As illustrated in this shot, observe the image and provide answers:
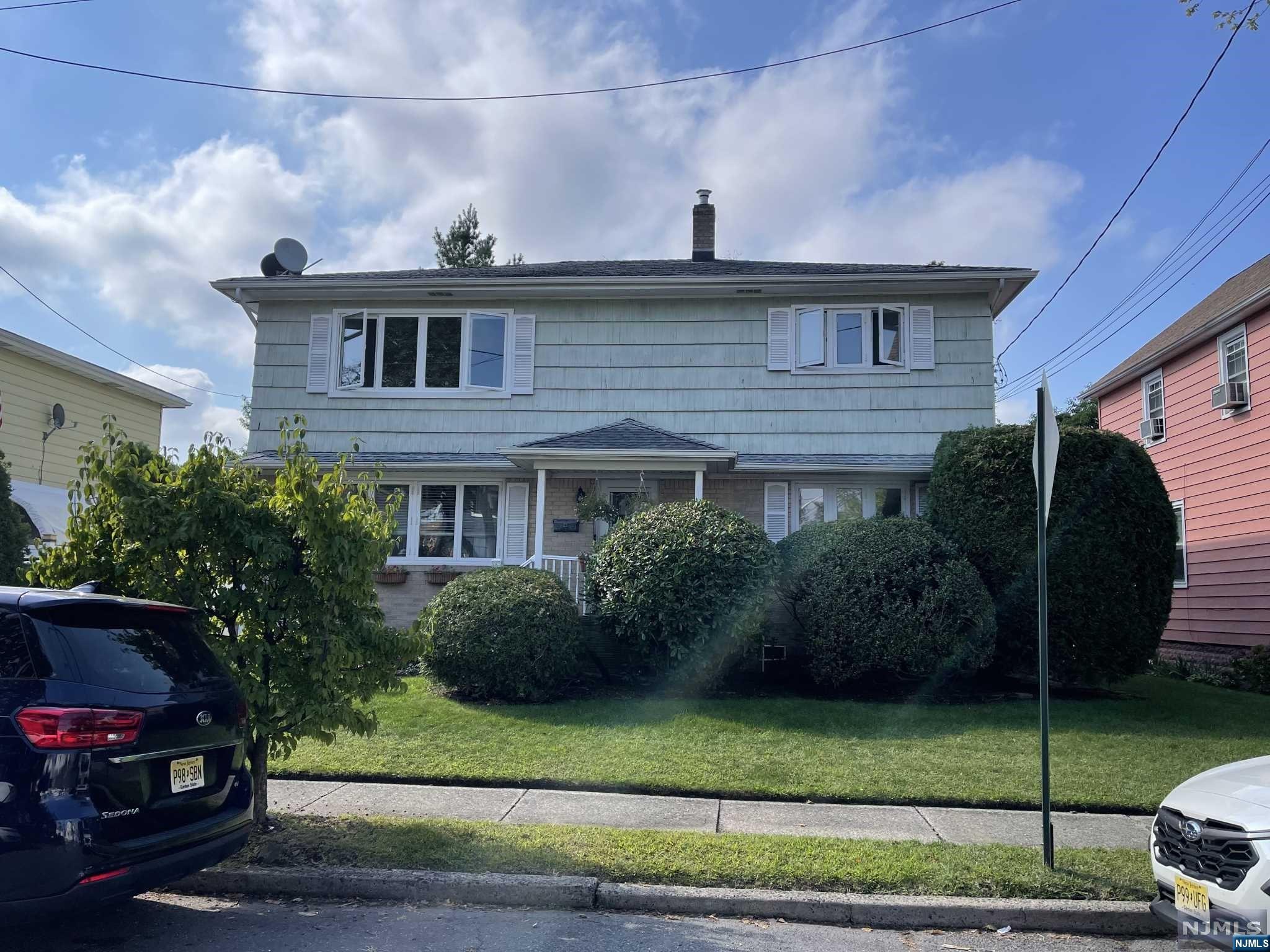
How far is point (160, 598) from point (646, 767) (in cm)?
406

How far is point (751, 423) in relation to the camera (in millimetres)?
14234

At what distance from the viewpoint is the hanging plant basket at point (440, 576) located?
1372 cm

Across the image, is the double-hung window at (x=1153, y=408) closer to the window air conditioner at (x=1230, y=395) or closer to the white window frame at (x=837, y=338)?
the window air conditioner at (x=1230, y=395)

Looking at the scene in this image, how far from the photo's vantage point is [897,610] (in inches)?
410

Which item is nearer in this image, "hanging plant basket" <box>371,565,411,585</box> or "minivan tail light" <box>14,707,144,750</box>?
"minivan tail light" <box>14,707,144,750</box>

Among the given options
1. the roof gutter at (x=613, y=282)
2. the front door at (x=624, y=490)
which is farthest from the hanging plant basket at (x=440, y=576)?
the roof gutter at (x=613, y=282)

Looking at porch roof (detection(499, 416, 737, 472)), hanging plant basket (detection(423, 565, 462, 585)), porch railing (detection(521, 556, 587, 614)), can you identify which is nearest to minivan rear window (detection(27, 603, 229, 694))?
porch railing (detection(521, 556, 587, 614))

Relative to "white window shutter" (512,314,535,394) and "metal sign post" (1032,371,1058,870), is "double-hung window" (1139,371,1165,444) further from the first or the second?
"metal sign post" (1032,371,1058,870)

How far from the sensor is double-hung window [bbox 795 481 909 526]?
552 inches

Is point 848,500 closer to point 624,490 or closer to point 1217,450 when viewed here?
point 624,490

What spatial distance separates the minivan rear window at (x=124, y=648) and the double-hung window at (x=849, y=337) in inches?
432

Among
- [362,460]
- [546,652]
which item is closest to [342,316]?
[362,460]

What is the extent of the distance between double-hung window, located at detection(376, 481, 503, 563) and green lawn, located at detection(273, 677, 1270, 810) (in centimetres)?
372

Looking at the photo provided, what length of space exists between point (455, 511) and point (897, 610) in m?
7.05
